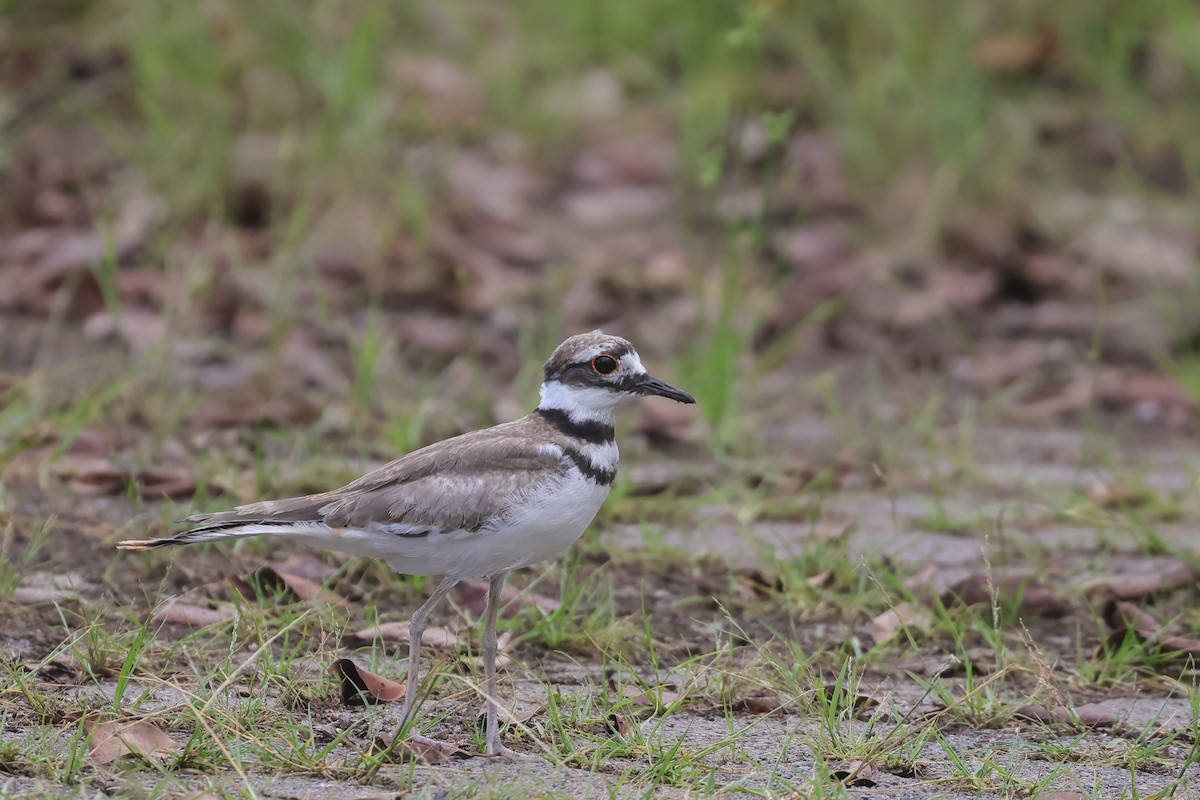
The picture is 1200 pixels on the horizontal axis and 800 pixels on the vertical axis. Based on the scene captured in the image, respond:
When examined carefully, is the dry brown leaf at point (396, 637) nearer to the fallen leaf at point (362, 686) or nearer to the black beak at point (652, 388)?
the fallen leaf at point (362, 686)

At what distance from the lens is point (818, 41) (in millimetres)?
9852

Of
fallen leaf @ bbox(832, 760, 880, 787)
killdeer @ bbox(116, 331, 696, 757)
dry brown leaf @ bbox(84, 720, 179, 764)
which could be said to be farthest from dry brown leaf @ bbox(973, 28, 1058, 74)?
dry brown leaf @ bbox(84, 720, 179, 764)

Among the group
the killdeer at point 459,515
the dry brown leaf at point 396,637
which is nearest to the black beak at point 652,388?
the killdeer at point 459,515

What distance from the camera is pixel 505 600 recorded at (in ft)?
16.0

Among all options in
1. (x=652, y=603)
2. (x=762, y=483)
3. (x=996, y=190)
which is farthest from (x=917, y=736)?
(x=996, y=190)

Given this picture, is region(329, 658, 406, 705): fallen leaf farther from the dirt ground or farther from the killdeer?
the killdeer

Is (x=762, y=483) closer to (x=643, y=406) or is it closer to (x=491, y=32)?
(x=643, y=406)

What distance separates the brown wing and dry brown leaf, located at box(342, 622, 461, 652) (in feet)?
1.74

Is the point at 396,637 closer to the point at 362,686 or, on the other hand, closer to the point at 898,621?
the point at 362,686

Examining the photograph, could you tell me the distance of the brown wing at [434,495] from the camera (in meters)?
3.96

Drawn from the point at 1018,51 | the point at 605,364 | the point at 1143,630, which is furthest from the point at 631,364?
the point at 1018,51

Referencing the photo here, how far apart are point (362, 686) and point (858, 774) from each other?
1237 mm

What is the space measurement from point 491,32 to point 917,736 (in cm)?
750

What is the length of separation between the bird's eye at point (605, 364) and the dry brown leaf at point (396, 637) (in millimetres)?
833
